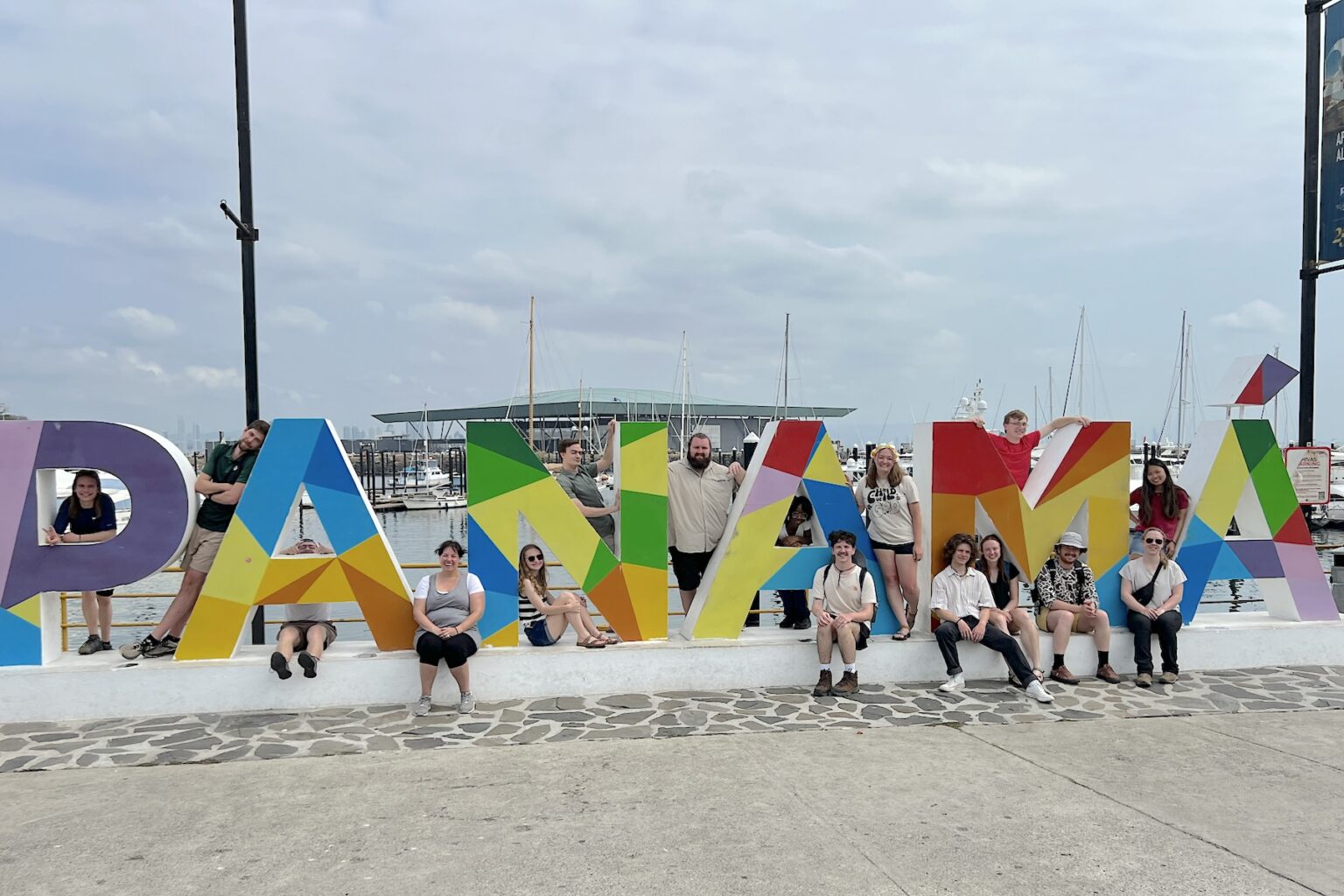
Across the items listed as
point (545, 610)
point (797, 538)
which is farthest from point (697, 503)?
point (545, 610)

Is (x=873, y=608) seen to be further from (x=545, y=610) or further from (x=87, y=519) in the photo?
(x=87, y=519)

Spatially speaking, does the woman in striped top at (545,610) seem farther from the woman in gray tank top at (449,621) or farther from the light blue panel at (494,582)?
the woman in gray tank top at (449,621)

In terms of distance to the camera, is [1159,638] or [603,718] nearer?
[603,718]

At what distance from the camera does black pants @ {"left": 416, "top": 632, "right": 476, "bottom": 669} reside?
23.0ft

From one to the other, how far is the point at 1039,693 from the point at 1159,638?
5.08ft

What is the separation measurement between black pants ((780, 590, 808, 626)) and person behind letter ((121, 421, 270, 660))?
4.79m

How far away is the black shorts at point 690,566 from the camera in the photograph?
8.32 metres

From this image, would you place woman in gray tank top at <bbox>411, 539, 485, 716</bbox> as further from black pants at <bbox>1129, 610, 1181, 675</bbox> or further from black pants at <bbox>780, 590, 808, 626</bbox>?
black pants at <bbox>1129, 610, 1181, 675</bbox>

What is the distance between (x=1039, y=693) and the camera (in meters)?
7.30

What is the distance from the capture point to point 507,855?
14.5 feet

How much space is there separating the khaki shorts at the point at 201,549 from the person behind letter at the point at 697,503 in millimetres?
3673

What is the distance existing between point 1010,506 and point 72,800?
23.3 ft

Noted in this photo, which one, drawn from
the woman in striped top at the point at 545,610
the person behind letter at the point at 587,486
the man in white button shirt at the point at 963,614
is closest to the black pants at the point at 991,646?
the man in white button shirt at the point at 963,614

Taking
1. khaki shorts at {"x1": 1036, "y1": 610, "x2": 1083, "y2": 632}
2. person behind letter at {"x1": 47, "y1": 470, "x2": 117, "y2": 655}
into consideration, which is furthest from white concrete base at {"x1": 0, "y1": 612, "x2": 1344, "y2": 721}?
person behind letter at {"x1": 47, "y1": 470, "x2": 117, "y2": 655}
